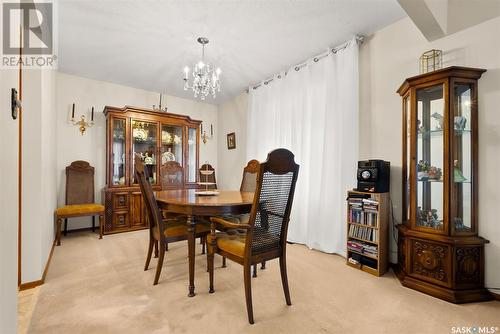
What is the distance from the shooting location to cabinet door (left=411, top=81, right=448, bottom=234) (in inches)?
77.9

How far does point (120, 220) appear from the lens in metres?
3.72

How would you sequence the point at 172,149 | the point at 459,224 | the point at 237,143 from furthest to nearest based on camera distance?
1. the point at 237,143
2. the point at 172,149
3. the point at 459,224

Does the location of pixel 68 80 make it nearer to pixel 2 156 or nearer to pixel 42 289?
pixel 42 289

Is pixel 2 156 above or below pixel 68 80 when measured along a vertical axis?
below

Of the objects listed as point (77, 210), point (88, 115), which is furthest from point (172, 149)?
point (77, 210)

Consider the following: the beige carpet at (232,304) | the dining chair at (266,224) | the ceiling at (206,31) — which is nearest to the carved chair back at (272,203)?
the dining chair at (266,224)

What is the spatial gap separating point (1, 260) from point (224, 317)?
126 cm

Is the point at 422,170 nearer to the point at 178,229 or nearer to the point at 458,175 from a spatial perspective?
the point at 458,175

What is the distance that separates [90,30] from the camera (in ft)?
8.33

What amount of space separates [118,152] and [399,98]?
13.2 ft

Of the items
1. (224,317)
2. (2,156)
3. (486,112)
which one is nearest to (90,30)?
(2,156)

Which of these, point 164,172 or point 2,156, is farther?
point 164,172

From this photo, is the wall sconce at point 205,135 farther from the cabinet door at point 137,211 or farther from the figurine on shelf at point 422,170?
the figurine on shelf at point 422,170

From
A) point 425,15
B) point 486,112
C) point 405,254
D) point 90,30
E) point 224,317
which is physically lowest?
point 224,317
